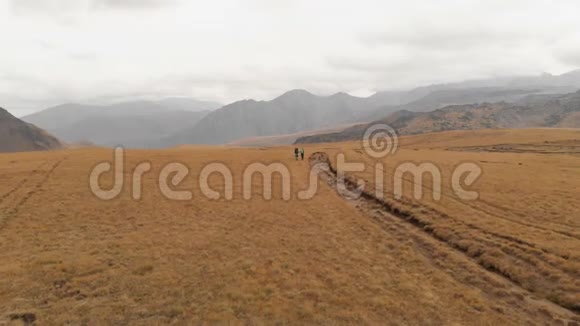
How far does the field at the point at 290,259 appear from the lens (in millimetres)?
15852

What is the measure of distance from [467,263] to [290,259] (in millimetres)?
10577

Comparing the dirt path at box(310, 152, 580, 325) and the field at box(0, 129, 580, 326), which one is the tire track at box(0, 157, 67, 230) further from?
the dirt path at box(310, 152, 580, 325)

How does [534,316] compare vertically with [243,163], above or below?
below

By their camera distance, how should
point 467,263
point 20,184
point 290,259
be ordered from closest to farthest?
point 467,263 < point 290,259 < point 20,184

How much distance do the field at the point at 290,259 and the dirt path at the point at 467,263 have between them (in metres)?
0.10

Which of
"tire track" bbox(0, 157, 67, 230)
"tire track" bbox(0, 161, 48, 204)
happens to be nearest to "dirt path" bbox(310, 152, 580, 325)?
"tire track" bbox(0, 157, 67, 230)

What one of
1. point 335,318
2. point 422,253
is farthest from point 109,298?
point 422,253

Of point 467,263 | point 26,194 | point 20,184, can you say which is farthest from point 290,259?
point 20,184

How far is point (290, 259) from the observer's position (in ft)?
71.0

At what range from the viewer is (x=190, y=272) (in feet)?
63.9

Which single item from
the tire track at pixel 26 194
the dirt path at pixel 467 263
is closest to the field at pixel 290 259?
the dirt path at pixel 467 263

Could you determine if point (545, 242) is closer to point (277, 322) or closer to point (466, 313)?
point (466, 313)

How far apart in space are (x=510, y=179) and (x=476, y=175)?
14.9 ft

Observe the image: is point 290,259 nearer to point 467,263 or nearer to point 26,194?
point 467,263
